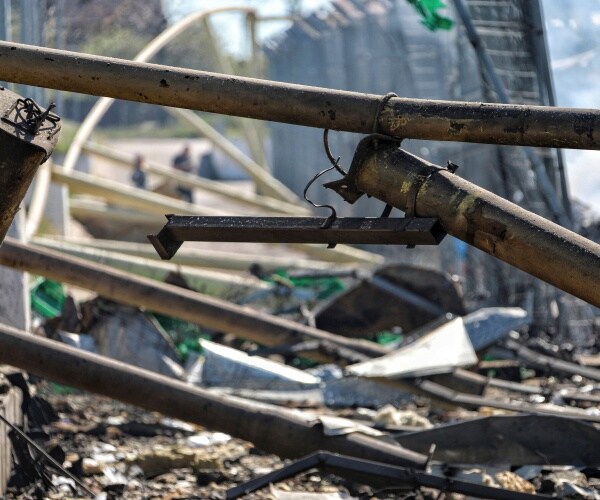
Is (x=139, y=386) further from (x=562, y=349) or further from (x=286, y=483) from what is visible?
(x=562, y=349)

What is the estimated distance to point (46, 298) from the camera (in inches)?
318

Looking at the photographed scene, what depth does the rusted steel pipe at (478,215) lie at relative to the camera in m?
2.90

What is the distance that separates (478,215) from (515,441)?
1.81 meters

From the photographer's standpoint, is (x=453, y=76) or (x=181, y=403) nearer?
(x=181, y=403)

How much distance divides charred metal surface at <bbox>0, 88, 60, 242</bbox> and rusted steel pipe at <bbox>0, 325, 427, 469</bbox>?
38.7 inches

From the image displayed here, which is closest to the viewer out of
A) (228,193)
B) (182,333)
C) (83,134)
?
(182,333)

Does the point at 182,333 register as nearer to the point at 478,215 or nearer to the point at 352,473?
the point at 352,473

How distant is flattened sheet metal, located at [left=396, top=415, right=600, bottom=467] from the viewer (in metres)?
4.55

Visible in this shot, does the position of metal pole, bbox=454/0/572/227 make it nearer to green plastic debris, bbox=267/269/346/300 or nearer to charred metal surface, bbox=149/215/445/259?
green plastic debris, bbox=267/269/346/300

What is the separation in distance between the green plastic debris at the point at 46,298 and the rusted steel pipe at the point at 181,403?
3612mm

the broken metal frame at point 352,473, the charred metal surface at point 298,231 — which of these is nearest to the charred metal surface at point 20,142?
the charred metal surface at point 298,231

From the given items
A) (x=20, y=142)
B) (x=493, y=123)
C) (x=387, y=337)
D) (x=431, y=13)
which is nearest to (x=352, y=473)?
(x=493, y=123)

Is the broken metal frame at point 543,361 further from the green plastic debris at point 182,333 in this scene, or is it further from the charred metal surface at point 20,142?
the charred metal surface at point 20,142

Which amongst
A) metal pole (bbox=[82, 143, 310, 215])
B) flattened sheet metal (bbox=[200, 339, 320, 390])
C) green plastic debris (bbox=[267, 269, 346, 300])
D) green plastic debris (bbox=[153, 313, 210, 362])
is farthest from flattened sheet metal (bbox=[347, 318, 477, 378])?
metal pole (bbox=[82, 143, 310, 215])
